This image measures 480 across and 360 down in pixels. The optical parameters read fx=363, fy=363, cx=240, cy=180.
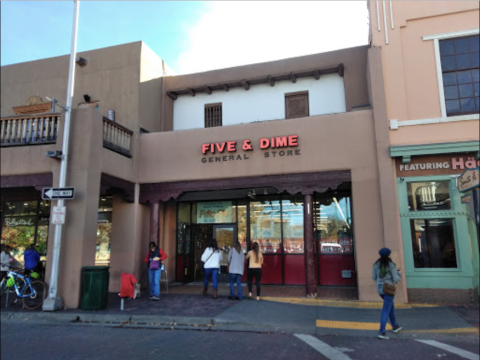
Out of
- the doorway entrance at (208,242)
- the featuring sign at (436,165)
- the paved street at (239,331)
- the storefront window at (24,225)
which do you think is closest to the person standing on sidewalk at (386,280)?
the paved street at (239,331)

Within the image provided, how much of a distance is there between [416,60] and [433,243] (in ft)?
16.6

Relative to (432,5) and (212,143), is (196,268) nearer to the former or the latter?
(212,143)

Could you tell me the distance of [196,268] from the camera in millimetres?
13836

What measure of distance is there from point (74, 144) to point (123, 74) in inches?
160

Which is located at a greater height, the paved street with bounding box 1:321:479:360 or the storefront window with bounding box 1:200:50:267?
the storefront window with bounding box 1:200:50:267

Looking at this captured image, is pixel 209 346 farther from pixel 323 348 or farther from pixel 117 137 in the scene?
pixel 117 137

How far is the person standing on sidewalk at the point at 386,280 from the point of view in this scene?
657 centimetres

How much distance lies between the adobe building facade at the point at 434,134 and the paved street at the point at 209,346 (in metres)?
3.16

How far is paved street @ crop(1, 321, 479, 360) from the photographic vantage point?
18.5ft

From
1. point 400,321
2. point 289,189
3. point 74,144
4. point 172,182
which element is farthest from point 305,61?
point 400,321

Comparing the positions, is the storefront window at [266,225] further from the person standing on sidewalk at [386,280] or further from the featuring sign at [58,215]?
the featuring sign at [58,215]

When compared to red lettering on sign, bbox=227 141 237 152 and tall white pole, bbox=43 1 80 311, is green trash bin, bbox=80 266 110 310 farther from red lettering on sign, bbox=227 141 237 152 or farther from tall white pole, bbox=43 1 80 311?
red lettering on sign, bbox=227 141 237 152

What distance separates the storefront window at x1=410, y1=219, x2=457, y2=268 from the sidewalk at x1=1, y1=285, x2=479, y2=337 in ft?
3.81

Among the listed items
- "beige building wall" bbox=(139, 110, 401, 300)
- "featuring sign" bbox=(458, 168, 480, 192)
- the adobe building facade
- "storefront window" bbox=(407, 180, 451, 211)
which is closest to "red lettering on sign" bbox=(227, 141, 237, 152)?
"beige building wall" bbox=(139, 110, 401, 300)
